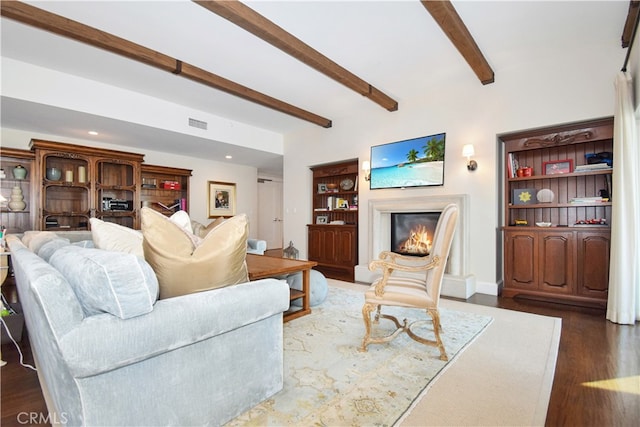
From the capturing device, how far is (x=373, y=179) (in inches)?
197

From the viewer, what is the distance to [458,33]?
2727 mm

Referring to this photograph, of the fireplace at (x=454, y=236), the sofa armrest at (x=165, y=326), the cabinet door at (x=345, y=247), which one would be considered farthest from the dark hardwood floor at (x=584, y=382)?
the cabinet door at (x=345, y=247)

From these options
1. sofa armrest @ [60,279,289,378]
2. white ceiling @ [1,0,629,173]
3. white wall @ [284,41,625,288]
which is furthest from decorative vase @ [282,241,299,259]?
sofa armrest @ [60,279,289,378]

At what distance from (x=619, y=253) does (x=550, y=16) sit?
7.41 feet

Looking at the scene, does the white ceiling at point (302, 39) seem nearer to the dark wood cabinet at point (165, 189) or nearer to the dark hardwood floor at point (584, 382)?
the dark wood cabinet at point (165, 189)

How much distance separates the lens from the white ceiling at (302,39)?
8.73ft

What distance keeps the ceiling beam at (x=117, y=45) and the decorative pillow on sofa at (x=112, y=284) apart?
8.95ft

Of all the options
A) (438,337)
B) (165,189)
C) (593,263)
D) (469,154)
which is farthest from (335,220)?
(438,337)

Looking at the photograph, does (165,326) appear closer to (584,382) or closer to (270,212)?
(584,382)

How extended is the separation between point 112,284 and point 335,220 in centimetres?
508

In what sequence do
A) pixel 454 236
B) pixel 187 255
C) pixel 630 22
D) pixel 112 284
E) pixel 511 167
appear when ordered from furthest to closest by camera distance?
pixel 454 236
pixel 511 167
pixel 630 22
pixel 187 255
pixel 112 284

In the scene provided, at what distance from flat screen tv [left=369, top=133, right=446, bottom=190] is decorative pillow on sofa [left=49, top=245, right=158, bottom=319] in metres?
3.99

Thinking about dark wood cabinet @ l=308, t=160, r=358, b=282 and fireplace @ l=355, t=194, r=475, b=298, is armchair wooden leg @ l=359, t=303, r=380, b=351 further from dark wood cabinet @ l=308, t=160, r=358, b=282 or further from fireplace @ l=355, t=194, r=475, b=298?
dark wood cabinet @ l=308, t=160, r=358, b=282

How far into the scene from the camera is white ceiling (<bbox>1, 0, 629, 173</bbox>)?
8.73ft
